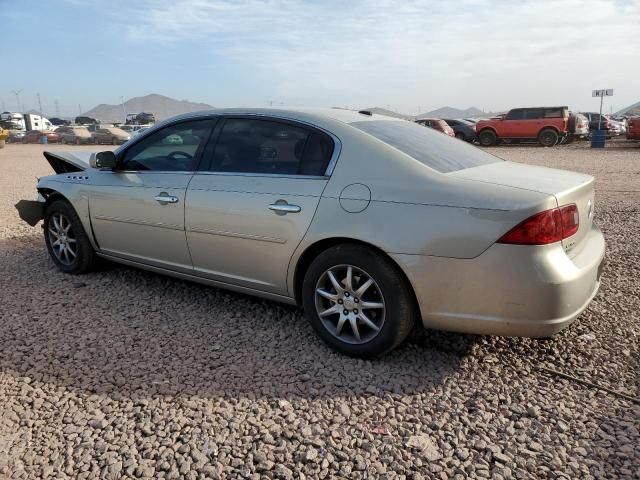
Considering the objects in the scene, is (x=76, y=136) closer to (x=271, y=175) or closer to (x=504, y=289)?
(x=271, y=175)

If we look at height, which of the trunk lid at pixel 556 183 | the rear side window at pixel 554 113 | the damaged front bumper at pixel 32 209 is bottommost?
the damaged front bumper at pixel 32 209

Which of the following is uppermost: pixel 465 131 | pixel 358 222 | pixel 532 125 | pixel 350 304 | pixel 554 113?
pixel 554 113

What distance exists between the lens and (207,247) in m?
3.72

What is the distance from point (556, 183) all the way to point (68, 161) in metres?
4.19

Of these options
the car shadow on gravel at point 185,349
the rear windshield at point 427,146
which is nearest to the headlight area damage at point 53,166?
the car shadow on gravel at point 185,349

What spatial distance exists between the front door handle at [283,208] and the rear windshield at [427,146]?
669 mm

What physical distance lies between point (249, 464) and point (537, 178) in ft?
7.33

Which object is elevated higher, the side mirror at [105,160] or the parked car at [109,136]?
the side mirror at [105,160]

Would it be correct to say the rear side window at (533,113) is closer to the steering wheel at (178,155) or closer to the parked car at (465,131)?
the parked car at (465,131)

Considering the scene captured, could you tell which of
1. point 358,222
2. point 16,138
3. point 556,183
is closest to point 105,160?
point 358,222

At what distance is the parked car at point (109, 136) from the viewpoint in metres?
35.6

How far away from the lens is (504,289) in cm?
271

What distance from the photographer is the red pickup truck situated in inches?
982

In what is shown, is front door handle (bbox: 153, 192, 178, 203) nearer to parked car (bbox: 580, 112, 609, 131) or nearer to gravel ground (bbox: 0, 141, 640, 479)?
gravel ground (bbox: 0, 141, 640, 479)
